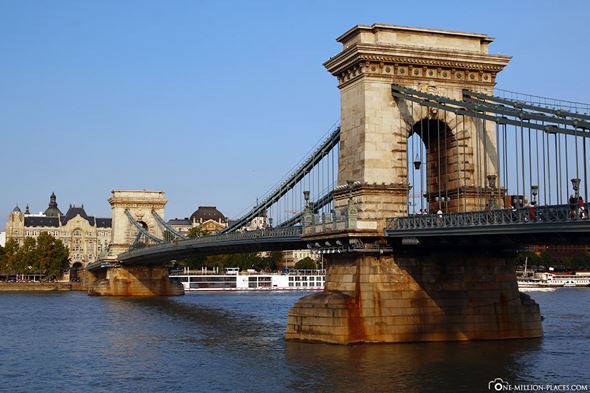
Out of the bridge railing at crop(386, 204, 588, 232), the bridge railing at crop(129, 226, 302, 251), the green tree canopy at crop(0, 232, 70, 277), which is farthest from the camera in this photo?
the green tree canopy at crop(0, 232, 70, 277)

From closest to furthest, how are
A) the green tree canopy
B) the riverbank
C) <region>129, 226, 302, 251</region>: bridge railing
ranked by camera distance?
<region>129, 226, 302, 251</region>: bridge railing → the riverbank → the green tree canopy

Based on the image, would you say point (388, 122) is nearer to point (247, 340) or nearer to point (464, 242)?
point (464, 242)

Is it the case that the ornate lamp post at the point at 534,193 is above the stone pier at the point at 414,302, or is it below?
above

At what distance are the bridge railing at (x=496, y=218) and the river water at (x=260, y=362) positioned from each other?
6150 millimetres

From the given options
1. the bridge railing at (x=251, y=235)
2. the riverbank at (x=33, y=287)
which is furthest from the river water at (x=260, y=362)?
the riverbank at (x=33, y=287)

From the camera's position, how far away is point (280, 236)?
58.2 meters

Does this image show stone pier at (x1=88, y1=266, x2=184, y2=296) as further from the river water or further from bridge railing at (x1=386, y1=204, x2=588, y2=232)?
bridge railing at (x1=386, y1=204, x2=588, y2=232)

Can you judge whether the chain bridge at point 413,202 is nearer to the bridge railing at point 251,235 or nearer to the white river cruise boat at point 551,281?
the bridge railing at point 251,235

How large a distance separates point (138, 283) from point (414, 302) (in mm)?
84396

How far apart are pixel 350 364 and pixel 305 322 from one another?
6.78 metres

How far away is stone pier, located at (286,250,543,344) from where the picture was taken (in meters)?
42.6

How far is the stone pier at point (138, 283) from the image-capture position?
396 feet

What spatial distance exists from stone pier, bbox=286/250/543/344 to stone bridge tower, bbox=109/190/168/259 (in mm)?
94827

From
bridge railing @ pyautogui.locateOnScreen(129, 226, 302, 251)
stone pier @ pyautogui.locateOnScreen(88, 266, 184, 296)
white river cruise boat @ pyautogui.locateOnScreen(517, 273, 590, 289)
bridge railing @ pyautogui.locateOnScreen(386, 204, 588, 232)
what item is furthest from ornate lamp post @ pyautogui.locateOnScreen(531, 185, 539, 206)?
white river cruise boat @ pyautogui.locateOnScreen(517, 273, 590, 289)
